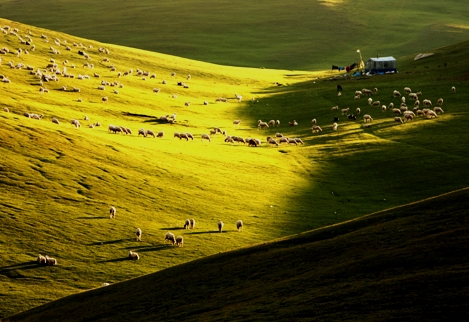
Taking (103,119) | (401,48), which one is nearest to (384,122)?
(103,119)

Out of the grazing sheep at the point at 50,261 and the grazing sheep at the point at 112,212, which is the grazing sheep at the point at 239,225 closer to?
the grazing sheep at the point at 112,212

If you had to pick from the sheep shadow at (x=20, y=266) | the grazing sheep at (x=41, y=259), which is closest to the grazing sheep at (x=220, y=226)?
the grazing sheep at (x=41, y=259)

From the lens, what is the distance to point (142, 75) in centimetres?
11131

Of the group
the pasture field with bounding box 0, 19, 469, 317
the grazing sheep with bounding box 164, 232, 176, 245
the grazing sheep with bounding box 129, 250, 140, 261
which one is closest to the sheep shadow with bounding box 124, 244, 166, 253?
the pasture field with bounding box 0, 19, 469, 317

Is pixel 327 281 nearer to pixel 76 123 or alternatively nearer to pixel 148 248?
pixel 148 248

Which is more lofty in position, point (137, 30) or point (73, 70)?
point (137, 30)

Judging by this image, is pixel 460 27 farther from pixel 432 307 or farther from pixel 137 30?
pixel 432 307

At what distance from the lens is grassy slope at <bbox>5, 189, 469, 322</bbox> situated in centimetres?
2248

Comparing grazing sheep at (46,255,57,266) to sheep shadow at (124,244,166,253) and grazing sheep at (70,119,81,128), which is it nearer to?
sheep shadow at (124,244,166,253)

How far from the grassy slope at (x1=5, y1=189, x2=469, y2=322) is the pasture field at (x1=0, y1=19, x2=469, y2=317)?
6.73 meters

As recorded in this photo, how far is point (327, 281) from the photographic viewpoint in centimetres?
2658

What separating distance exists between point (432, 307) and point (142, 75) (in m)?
93.8

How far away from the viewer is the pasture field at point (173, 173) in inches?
1709

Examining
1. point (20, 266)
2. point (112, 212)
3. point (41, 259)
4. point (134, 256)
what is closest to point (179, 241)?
point (134, 256)
